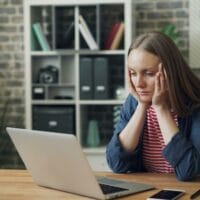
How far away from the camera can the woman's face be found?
1886mm

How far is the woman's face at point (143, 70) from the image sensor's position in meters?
1.89

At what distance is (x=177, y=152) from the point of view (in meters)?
1.83

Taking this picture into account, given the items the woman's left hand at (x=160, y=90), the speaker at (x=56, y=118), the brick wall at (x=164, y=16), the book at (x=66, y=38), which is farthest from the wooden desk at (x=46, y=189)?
the brick wall at (x=164, y=16)

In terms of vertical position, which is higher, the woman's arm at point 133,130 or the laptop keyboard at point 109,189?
the woman's arm at point 133,130

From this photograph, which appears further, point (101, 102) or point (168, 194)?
point (101, 102)

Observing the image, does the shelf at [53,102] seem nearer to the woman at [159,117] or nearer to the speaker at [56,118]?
the speaker at [56,118]

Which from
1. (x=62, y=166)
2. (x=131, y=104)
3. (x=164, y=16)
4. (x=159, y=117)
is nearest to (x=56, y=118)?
(x=164, y=16)

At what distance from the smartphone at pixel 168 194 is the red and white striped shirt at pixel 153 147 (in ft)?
1.21

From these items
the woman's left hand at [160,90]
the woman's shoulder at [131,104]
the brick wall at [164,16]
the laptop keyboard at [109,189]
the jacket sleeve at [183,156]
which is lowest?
the laptop keyboard at [109,189]

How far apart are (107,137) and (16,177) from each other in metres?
2.50

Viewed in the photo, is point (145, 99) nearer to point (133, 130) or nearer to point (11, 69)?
point (133, 130)

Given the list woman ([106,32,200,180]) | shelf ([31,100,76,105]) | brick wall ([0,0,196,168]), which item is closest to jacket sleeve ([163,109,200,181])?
woman ([106,32,200,180])

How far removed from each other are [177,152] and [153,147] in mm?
204

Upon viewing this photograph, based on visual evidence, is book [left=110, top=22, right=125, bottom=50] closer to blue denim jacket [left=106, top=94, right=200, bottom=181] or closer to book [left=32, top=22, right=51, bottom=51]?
book [left=32, top=22, right=51, bottom=51]
